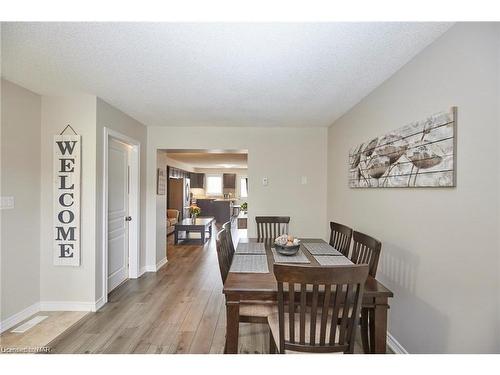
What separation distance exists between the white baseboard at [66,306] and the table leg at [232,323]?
6.46ft

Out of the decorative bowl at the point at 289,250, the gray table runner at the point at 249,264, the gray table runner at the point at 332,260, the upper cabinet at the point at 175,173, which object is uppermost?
the upper cabinet at the point at 175,173

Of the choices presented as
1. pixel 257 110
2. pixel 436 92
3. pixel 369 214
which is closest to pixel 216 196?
pixel 257 110

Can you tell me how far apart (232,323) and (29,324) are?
2.29 m

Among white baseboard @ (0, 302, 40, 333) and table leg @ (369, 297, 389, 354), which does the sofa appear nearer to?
white baseboard @ (0, 302, 40, 333)

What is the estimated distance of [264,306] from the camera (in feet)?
5.78

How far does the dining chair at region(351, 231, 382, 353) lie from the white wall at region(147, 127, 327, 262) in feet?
6.35

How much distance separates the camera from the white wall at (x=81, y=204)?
8.64 feet

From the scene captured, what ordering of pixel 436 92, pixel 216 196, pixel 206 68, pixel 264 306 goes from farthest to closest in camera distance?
pixel 216 196, pixel 206 68, pixel 264 306, pixel 436 92

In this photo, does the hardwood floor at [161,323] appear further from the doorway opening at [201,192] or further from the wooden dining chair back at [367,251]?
the doorway opening at [201,192]

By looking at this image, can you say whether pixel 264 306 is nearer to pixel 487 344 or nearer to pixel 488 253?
pixel 487 344

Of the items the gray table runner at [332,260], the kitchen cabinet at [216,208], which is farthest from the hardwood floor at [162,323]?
the kitchen cabinet at [216,208]

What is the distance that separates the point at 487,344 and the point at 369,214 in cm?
137

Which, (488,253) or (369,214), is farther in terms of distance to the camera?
(369,214)

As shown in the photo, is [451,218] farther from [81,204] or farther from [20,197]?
[20,197]
